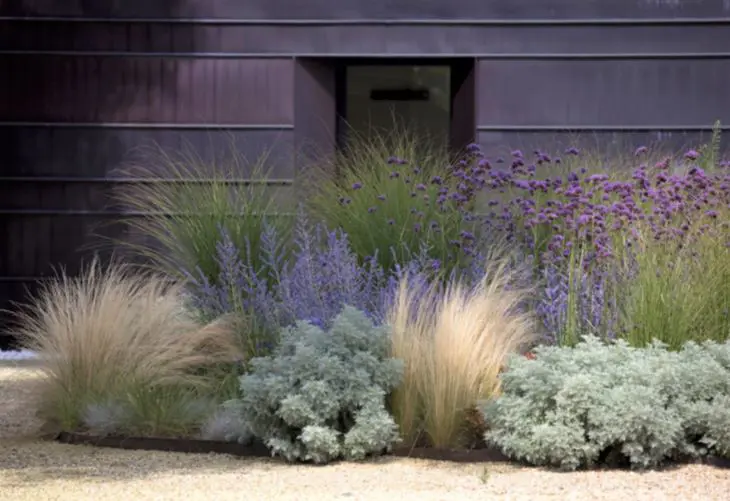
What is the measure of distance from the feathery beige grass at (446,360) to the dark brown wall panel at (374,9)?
410cm

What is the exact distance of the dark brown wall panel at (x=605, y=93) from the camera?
9.09 metres

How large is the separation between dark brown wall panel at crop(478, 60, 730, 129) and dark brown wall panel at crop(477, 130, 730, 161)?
7cm

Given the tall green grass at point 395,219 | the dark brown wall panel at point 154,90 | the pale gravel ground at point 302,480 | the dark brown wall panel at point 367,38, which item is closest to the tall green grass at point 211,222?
the tall green grass at point 395,219

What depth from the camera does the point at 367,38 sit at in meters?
9.12

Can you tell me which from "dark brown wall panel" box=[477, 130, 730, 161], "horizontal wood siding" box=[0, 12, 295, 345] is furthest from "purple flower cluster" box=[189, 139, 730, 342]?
"horizontal wood siding" box=[0, 12, 295, 345]

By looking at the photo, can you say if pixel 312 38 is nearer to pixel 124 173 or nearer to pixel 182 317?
pixel 124 173

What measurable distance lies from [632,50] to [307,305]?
417 cm

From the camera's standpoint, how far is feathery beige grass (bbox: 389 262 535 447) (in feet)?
16.5

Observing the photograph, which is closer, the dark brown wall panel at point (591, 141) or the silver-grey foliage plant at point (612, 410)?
the silver-grey foliage plant at point (612, 410)

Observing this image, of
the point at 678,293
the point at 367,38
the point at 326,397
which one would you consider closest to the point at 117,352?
the point at 326,397

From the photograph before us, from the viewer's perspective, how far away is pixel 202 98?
29.9 ft

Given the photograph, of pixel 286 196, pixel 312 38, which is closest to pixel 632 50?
pixel 312 38

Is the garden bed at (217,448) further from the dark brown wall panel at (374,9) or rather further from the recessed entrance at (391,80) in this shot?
the dark brown wall panel at (374,9)

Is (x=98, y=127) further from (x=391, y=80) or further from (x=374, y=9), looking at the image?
(x=391, y=80)
